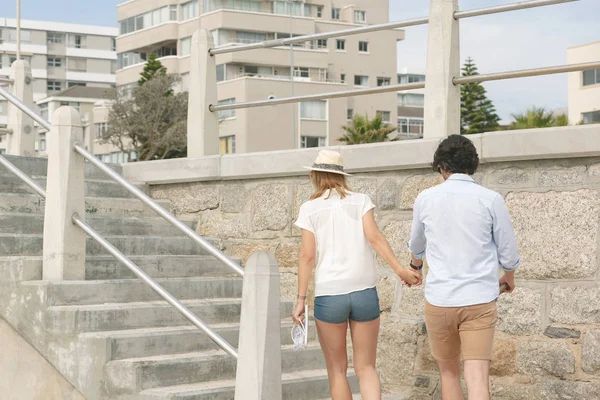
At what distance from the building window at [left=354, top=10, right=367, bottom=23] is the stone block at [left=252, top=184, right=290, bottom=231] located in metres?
80.9

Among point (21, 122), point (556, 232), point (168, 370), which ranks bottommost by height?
point (168, 370)

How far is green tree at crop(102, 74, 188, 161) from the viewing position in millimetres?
61750

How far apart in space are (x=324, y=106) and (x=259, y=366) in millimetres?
70090

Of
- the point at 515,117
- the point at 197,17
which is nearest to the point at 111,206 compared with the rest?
the point at 515,117

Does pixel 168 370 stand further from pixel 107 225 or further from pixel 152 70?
pixel 152 70

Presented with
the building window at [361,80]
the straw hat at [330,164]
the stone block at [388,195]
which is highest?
the building window at [361,80]

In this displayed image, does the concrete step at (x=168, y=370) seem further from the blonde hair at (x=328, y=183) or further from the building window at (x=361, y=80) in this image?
the building window at (x=361, y=80)

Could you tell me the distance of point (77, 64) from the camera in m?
123

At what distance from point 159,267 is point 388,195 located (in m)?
1.83

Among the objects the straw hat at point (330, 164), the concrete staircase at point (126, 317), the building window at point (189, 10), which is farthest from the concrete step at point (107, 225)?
the building window at point (189, 10)

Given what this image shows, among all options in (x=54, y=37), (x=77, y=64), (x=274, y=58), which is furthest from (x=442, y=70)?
(x=54, y=37)

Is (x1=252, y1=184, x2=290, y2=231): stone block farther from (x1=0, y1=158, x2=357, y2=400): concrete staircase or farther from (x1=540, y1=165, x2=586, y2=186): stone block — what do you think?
(x1=540, y1=165, x2=586, y2=186): stone block

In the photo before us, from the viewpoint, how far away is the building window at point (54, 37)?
121 metres

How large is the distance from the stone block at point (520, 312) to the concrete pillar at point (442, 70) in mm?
1163
